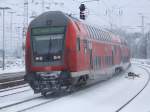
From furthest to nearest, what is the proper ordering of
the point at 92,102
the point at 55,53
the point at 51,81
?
the point at 55,53, the point at 51,81, the point at 92,102

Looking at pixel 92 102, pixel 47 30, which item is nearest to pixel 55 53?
pixel 47 30

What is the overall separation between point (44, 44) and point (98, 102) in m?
4.04

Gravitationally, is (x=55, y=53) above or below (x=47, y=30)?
below

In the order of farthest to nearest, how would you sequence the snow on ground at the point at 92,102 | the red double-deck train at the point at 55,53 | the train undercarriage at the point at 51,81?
1. the red double-deck train at the point at 55,53
2. the train undercarriage at the point at 51,81
3. the snow on ground at the point at 92,102

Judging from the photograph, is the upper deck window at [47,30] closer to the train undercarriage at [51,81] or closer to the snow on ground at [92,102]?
the train undercarriage at [51,81]

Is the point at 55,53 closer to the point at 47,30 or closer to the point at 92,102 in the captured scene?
the point at 47,30

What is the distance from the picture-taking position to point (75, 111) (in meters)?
15.2

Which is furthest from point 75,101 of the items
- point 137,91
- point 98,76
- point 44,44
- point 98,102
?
point 98,76

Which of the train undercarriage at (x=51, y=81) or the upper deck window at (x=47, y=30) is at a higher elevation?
the upper deck window at (x=47, y=30)

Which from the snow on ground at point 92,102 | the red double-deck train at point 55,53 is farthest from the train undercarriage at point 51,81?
the snow on ground at point 92,102

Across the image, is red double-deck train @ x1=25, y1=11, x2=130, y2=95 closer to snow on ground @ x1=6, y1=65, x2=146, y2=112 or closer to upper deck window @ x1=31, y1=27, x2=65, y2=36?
upper deck window @ x1=31, y1=27, x2=65, y2=36

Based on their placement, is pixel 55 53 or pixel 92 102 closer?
pixel 92 102

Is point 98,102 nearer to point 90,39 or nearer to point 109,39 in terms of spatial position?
point 90,39

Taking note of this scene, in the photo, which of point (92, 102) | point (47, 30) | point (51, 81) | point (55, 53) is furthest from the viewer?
point (47, 30)
